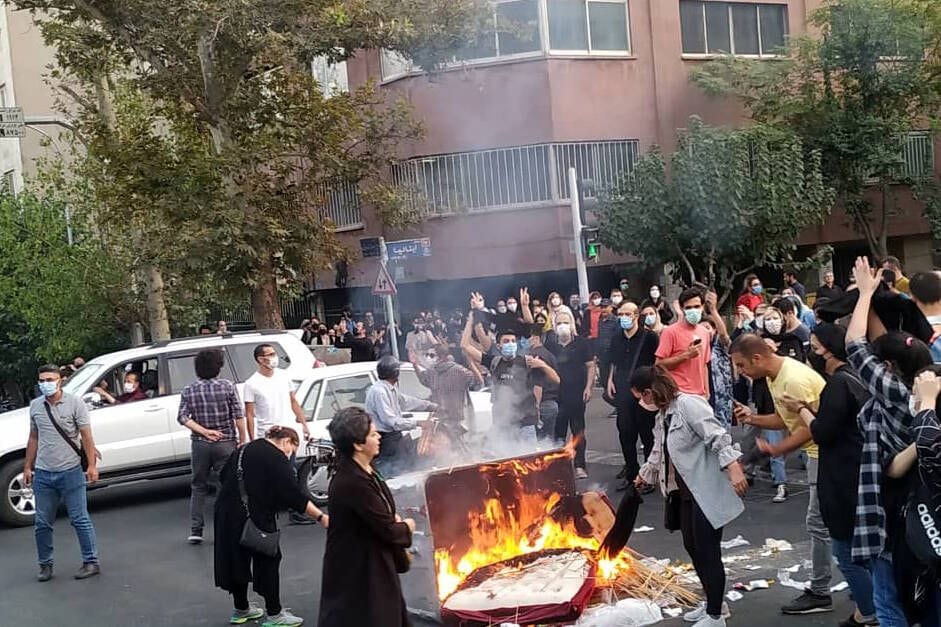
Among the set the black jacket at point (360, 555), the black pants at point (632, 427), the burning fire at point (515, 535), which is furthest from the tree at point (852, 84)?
the black jacket at point (360, 555)

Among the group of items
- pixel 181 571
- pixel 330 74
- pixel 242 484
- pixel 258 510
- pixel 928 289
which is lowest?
pixel 181 571

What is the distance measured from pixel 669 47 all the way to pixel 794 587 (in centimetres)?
1862

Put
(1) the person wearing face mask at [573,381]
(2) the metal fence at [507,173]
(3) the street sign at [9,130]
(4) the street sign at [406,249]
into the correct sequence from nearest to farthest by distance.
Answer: (1) the person wearing face mask at [573,381] → (3) the street sign at [9,130] → (4) the street sign at [406,249] → (2) the metal fence at [507,173]

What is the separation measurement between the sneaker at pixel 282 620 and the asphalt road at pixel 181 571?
164 mm

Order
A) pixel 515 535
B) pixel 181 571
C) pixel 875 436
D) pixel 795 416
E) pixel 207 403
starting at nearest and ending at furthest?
pixel 875 436 → pixel 795 416 → pixel 515 535 → pixel 181 571 → pixel 207 403

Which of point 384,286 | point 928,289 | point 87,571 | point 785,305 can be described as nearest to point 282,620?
point 87,571

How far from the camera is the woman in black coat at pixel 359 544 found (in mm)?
4750

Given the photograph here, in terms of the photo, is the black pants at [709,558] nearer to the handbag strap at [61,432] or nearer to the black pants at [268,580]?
the black pants at [268,580]

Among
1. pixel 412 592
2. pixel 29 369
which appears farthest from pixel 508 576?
pixel 29 369

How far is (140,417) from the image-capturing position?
11.5 meters

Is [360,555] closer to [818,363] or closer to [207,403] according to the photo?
[818,363]

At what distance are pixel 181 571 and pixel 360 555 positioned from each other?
4380mm

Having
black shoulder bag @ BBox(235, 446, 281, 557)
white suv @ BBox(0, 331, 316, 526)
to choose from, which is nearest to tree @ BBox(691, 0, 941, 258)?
white suv @ BBox(0, 331, 316, 526)

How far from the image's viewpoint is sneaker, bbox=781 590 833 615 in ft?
19.7
